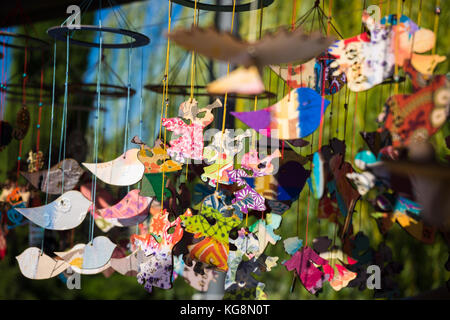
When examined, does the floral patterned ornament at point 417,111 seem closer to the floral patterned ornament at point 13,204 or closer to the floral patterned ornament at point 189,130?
the floral patterned ornament at point 189,130

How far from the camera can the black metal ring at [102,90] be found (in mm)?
2508

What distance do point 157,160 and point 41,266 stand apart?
2.05 feet

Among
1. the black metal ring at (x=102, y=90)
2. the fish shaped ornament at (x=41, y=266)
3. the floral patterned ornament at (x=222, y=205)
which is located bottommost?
the fish shaped ornament at (x=41, y=266)

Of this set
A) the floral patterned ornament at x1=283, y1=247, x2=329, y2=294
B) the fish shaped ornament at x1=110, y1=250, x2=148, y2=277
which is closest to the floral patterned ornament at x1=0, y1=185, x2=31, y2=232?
the fish shaped ornament at x1=110, y1=250, x2=148, y2=277

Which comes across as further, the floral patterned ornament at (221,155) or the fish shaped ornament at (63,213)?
the fish shaped ornament at (63,213)

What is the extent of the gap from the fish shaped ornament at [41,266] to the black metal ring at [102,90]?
815mm

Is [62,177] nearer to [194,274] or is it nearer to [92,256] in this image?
[92,256]

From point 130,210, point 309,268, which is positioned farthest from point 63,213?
point 309,268

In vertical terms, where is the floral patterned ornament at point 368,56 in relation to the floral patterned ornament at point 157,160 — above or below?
above

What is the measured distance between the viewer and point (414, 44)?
164 centimetres

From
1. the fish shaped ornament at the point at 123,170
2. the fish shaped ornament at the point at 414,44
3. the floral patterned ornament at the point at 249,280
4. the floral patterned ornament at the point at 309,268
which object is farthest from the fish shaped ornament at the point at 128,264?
the fish shaped ornament at the point at 414,44

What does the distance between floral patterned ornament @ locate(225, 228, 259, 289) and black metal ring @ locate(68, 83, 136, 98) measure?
985 mm
